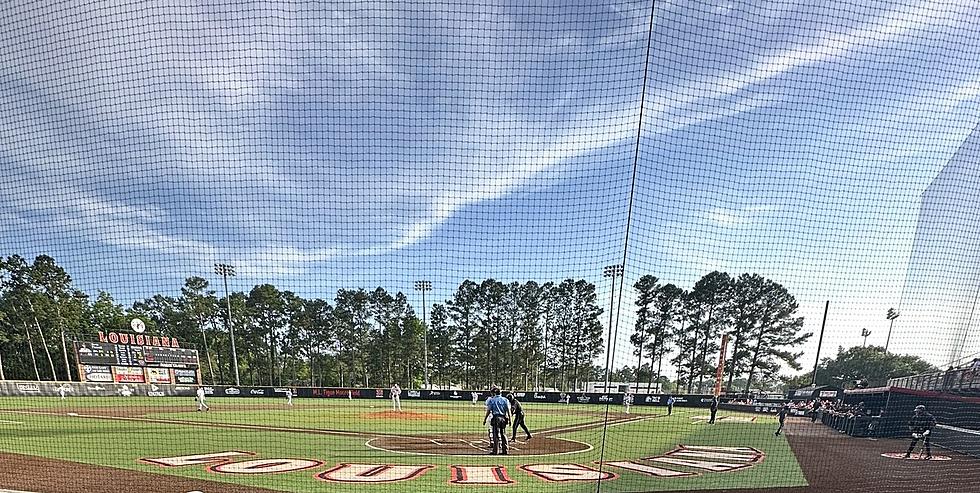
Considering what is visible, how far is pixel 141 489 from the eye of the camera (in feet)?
21.9

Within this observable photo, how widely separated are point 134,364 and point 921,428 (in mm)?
32044

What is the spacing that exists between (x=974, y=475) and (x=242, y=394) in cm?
3166

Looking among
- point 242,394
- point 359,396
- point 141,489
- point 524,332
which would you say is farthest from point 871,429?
point 242,394

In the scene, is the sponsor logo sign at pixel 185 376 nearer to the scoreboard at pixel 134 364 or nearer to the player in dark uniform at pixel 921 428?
the scoreboard at pixel 134 364

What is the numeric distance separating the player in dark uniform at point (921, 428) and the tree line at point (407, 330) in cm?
593

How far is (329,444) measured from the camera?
1104cm

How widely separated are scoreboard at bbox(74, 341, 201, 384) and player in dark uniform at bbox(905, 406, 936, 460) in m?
31.3

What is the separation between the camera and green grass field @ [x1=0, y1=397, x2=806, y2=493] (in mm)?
7496

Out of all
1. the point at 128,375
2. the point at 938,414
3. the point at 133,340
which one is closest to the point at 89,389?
the point at 128,375

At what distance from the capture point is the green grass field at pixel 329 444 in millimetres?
7496

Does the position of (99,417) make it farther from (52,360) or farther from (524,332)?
(52,360)

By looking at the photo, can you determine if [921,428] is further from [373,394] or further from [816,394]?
[373,394]

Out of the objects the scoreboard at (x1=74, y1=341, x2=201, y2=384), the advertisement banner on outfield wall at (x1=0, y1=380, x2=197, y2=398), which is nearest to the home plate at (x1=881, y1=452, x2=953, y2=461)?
the advertisement banner on outfield wall at (x1=0, y1=380, x2=197, y2=398)

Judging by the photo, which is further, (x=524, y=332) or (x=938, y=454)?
(x=524, y=332)
